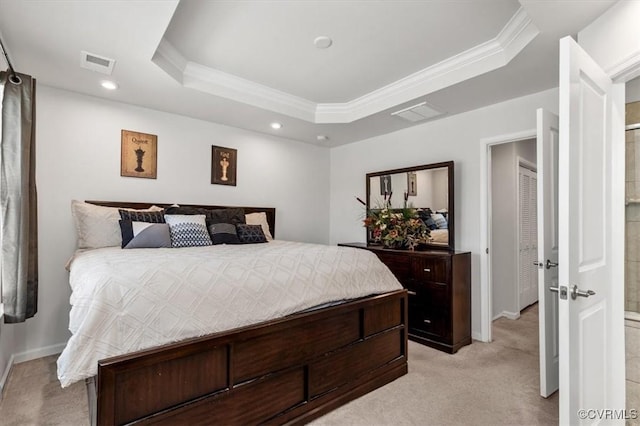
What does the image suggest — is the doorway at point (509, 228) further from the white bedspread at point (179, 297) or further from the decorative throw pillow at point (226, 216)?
the decorative throw pillow at point (226, 216)

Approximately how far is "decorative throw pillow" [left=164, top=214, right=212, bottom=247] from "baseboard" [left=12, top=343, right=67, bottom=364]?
5.01 ft

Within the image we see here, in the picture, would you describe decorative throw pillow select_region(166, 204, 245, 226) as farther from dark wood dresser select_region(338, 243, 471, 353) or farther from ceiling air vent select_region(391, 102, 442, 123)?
ceiling air vent select_region(391, 102, 442, 123)

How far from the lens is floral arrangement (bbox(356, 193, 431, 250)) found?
3754 millimetres

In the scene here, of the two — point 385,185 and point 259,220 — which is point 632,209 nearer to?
point 385,185

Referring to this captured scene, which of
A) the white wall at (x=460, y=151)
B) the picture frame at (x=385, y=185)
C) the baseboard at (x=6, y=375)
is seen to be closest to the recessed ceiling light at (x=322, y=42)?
the white wall at (x=460, y=151)

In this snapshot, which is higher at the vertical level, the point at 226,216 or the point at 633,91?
the point at 633,91

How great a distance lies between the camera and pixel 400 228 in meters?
3.78

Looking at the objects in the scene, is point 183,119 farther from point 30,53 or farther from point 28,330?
point 28,330

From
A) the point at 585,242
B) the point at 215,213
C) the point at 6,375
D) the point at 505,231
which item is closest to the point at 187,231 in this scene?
the point at 215,213

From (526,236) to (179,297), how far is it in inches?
179

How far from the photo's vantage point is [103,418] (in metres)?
1.36

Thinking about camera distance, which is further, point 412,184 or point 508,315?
point 508,315

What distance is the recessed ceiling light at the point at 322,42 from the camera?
248 cm

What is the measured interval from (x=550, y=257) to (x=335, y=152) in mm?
3532
